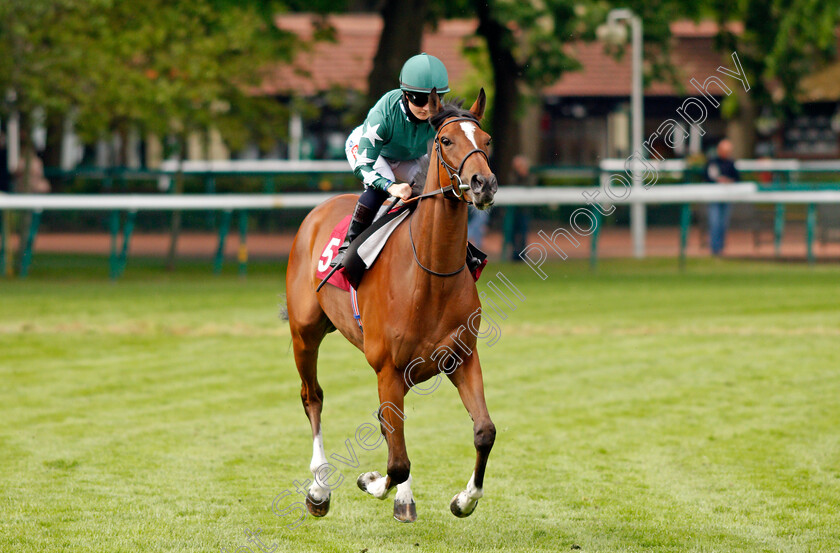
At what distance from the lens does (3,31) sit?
17.3m

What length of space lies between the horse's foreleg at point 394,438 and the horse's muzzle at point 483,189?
1117mm

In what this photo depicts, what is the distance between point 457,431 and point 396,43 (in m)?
12.1

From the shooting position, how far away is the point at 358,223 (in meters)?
6.09

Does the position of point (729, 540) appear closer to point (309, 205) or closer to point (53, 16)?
point (309, 205)

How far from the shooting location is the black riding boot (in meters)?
6.06

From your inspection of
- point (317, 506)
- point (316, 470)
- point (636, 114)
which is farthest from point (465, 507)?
point (636, 114)

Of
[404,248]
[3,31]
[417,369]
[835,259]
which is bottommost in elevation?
[835,259]

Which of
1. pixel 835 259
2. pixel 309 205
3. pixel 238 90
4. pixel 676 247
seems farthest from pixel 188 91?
pixel 835 259

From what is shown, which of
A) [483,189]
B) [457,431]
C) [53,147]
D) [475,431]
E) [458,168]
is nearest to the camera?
[483,189]

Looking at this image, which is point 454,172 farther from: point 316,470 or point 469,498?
point 316,470

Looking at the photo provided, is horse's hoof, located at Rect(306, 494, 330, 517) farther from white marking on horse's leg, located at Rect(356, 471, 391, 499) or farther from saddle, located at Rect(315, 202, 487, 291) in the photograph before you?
saddle, located at Rect(315, 202, 487, 291)

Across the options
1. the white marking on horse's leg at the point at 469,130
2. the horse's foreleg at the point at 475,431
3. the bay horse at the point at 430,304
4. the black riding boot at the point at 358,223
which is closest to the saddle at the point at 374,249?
the bay horse at the point at 430,304

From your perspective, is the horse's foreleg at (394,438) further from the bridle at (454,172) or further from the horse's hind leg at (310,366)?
the horse's hind leg at (310,366)

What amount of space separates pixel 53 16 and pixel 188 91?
2.46 meters
